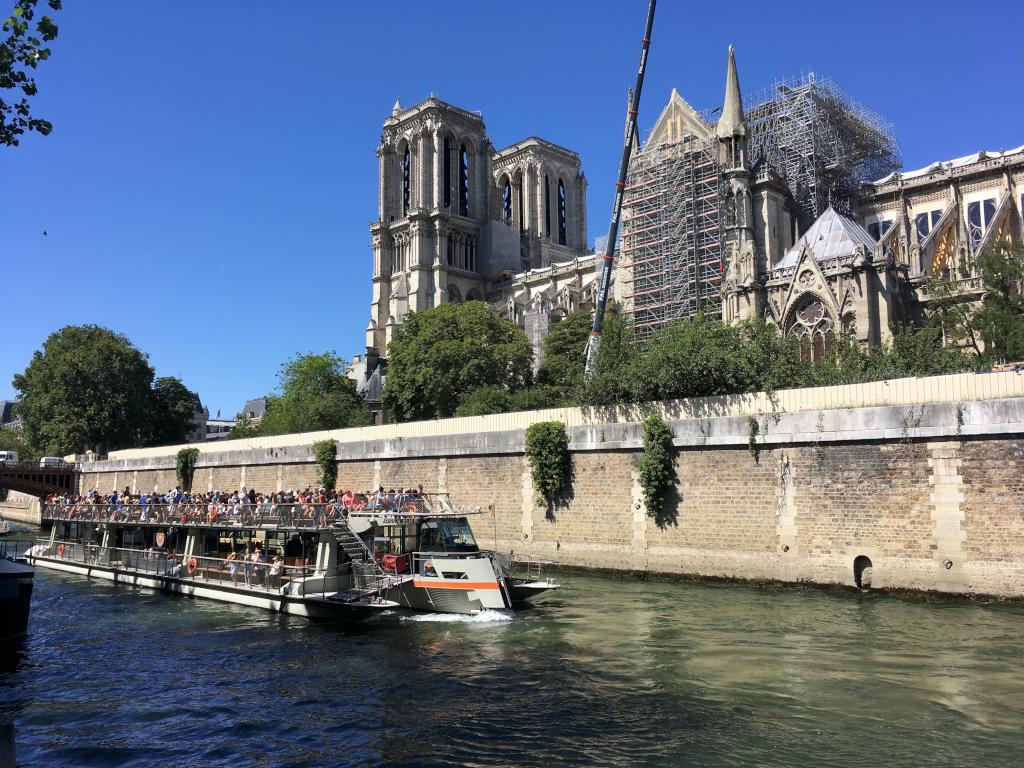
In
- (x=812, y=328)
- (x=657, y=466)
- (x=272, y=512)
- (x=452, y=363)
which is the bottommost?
(x=272, y=512)

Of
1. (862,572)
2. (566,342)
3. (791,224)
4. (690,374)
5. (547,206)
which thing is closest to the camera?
(862,572)

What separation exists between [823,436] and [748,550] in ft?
12.8

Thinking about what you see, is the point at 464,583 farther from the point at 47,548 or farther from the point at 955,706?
the point at 47,548

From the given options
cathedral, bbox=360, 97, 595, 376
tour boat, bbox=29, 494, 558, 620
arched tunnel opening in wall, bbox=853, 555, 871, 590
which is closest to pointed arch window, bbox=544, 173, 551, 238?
cathedral, bbox=360, 97, 595, 376

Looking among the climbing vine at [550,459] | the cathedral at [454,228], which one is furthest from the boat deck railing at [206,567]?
the cathedral at [454,228]

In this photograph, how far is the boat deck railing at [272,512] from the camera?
2222 centimetres

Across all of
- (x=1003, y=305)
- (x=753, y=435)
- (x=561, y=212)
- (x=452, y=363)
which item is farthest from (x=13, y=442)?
(x=1003, y=305)

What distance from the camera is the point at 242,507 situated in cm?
2511

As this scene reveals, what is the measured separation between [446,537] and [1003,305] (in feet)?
91.6

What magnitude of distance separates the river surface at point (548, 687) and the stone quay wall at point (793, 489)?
1.49 meters

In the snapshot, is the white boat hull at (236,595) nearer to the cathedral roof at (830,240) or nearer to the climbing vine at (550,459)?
the climbing vine at (550,459)

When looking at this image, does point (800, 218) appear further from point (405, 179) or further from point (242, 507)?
point (405, 179)

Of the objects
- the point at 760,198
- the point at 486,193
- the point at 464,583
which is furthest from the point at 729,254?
the point at 486,193

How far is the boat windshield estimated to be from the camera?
21.3m
